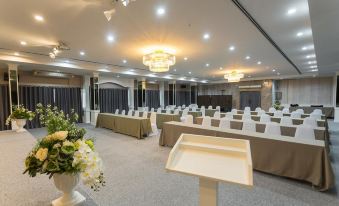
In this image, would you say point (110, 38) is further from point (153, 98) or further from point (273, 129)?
point (153, 98)

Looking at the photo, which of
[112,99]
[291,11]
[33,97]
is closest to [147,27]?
[291,11]

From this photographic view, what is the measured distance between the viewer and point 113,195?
272 centimetres

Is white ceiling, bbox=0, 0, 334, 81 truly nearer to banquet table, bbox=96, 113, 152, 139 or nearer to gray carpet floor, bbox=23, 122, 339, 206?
banquet table, bbox=96, 113, 152, 139

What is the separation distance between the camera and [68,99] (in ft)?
32.0

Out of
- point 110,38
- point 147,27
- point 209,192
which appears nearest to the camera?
point 209,192

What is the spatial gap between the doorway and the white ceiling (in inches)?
343

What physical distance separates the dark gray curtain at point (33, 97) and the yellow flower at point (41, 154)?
9.23m

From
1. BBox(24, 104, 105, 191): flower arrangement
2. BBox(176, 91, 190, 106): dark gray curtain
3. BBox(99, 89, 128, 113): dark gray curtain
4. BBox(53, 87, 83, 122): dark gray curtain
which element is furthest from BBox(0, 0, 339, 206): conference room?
BBox(176, 91, 190, 106): dark gray curtain

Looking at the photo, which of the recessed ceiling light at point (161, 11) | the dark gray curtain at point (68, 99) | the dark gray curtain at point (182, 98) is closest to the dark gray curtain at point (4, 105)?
the dark gray curtain at point (68, 99)

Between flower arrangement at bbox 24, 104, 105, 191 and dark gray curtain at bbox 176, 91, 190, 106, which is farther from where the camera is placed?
dark gray curtain at bbox 176, 91, 190, 106

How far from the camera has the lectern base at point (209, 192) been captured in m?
1.20

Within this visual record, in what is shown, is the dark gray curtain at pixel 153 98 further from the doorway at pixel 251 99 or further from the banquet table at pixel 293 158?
the banquet table at pixel 293 158

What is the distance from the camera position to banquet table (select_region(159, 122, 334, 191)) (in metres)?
2.89

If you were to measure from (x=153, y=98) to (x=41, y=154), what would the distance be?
12919 millimetres
